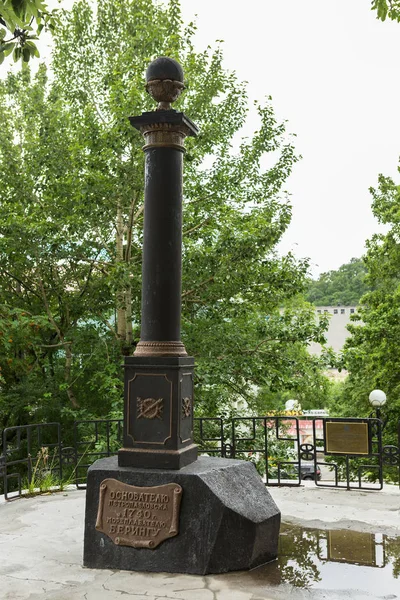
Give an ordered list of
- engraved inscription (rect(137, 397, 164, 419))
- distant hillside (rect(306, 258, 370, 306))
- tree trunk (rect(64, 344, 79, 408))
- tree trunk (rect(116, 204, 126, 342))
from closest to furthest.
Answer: engraved inscription (rect(137, 397, 164, 419)) < tree trunk (rect(116, 204, 126, 342)) < tree trunk (rect(64, 344, 79, 408)) < distant hillside (rect(306, 258, 370, 306))

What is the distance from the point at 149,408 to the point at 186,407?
1.32 feet

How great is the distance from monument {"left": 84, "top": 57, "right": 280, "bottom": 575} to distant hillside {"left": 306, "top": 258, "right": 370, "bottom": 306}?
59758mm

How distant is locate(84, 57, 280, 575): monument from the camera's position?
17.1 feet

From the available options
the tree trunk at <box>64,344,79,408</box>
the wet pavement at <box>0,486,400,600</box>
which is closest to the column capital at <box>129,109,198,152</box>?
the wet pavement at <box>0,486,400,600</box>

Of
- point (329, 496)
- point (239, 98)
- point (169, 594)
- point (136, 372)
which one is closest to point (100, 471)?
point (136, 372)

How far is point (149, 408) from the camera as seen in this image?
5.58 meters

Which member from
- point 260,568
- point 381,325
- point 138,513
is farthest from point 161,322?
point 381,325

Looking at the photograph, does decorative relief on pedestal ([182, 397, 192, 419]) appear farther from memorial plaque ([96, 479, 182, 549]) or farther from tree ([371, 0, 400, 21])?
tree ([371, 0, 400, 21])

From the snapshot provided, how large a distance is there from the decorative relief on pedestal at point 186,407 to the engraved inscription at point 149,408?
25 centimetres

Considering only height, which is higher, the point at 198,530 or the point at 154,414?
the point at 154,414

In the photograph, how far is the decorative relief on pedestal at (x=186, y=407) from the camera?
5.72 m

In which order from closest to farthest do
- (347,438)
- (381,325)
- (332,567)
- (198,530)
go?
(198,530)
(332,567)
(347,438)
(381,325)

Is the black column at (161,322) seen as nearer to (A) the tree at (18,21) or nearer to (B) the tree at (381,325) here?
(A) the tree at (18,21)

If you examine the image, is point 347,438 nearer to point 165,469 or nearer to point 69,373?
point 165,469
